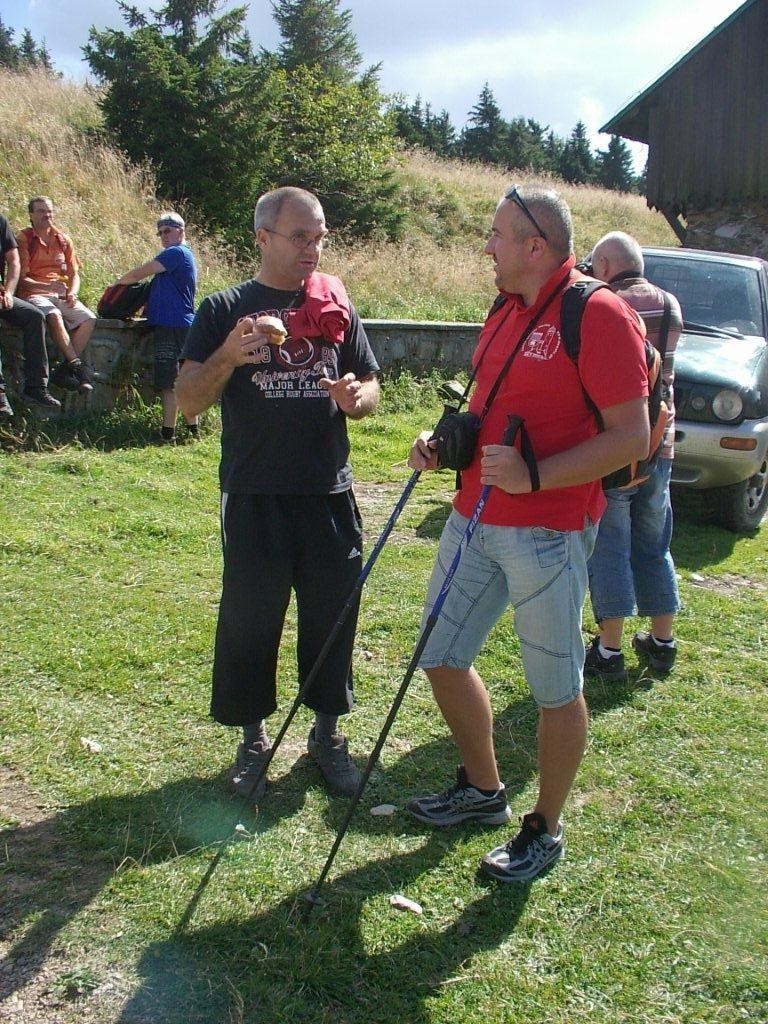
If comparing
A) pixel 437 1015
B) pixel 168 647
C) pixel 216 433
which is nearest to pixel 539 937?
pixel 437 1015

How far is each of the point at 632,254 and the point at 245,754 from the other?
2793 millimetres

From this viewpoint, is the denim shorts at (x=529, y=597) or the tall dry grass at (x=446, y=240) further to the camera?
the tall dry grass at (x=446, y=240)

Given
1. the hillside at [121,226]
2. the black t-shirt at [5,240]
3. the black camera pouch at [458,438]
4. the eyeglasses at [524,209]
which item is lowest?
the black camera pouch at [458,438]

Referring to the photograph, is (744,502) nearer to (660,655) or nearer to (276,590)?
(660,655)

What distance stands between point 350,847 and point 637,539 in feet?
7.12

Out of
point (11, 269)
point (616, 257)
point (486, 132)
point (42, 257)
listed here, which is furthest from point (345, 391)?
point (486, 132)

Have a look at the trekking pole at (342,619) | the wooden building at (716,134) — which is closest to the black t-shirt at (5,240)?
the trekking pole at (342,619)

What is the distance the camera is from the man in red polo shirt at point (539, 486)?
2514 millimetres

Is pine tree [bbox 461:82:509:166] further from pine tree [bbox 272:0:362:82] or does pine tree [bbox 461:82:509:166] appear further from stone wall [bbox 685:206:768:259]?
stone wall [bbox 685:206:768:259]

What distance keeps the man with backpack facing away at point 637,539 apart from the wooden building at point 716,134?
16.3m

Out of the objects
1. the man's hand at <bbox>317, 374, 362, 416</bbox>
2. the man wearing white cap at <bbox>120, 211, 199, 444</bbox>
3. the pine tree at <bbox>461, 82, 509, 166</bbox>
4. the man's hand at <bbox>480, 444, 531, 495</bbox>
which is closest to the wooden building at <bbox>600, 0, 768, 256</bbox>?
the man wearing white cap at <bbox>120, 211, 199, 444</bbox>

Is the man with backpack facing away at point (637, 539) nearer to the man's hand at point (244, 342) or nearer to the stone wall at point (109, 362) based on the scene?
the man's hand at point (244, 342)

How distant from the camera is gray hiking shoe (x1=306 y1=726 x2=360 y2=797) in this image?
3.35 metres

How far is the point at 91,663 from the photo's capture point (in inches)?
161
